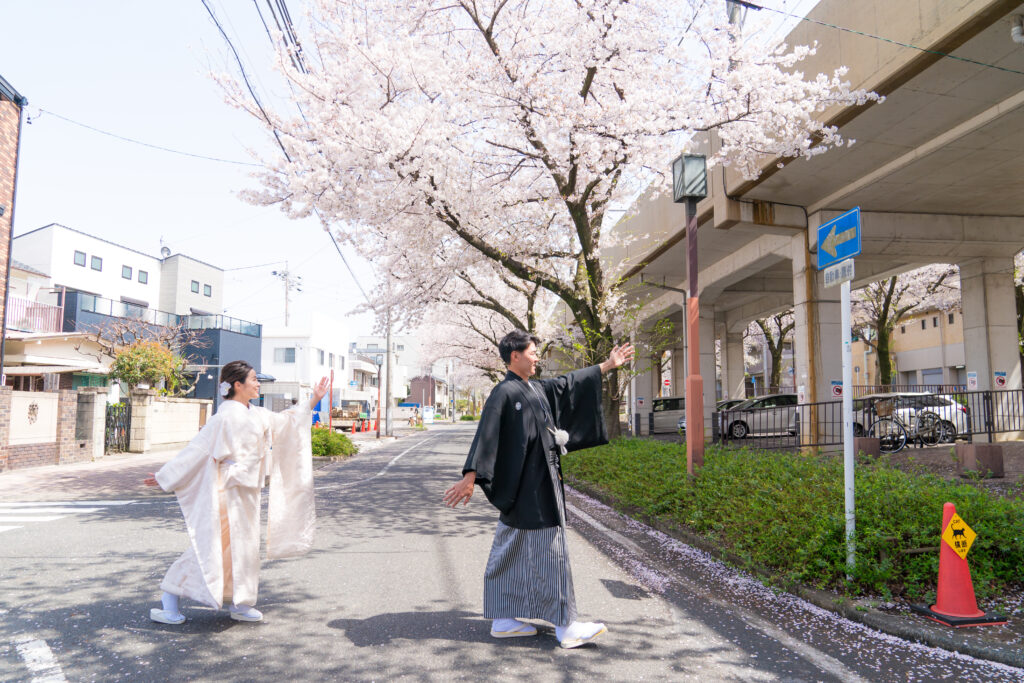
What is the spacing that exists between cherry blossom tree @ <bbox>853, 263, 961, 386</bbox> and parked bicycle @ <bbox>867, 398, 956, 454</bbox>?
406 inches

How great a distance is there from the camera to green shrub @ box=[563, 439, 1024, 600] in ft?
14.4

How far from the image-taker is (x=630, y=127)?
10.4m

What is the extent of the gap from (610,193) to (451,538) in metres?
9.08

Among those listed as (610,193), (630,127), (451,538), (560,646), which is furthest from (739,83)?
(560,646)

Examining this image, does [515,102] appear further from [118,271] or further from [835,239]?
[118,271]

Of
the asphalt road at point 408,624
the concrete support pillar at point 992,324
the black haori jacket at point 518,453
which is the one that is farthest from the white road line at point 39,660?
the concrete support pillar at point 992,324

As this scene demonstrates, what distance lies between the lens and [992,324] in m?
14.6

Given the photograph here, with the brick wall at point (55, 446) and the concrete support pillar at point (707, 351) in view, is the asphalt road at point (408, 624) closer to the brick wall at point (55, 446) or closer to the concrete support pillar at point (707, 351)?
the brick wall at point (55, 446)

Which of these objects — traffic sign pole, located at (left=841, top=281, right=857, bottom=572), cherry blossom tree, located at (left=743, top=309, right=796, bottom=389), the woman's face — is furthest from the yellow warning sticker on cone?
cherry blossom tree, located at (left=743, top=309, right=796, bottom=389)

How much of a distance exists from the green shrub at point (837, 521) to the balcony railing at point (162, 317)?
2739cm

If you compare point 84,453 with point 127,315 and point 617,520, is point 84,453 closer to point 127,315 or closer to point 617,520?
point 617,520

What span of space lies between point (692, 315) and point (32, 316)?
2624 centimetres

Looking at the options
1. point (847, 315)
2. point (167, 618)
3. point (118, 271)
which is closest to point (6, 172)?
point (167, 618)

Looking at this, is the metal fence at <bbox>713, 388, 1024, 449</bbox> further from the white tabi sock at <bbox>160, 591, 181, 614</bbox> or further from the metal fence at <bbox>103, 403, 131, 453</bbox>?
the metal fence at <bbox>103, 403, 131, 453</bbox>
